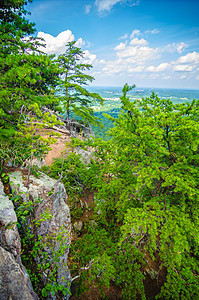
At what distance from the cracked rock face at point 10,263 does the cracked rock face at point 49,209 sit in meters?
0.65

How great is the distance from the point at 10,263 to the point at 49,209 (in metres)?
2.02

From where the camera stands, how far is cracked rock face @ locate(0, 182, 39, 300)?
8.01ft

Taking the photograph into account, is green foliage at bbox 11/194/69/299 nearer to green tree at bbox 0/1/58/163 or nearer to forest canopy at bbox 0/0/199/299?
forest canopy at bbox 0/0/199/299

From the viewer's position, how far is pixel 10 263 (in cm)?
264

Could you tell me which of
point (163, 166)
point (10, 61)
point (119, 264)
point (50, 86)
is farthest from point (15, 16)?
point (119, 264)

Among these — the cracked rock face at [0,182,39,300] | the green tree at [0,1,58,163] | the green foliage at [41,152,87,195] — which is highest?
the green tree at [0,1,58,163]

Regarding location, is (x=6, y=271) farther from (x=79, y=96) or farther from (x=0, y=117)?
(x=79, y=96)

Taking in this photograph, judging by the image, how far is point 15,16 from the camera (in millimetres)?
9133

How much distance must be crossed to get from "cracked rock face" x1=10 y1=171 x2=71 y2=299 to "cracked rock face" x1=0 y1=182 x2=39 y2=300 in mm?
650

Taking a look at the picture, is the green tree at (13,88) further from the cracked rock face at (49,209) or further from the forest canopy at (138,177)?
the cracked rock face at (49,209)

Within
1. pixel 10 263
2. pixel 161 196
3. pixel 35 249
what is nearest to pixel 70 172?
pixel 35 249

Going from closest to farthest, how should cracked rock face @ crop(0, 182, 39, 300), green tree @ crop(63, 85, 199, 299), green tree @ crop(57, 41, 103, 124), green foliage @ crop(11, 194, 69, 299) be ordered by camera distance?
cracked rock face @ crop(0, 182, 39, 300) < green foliage @ crop(11, 194, 69, 299) < green tree @ crop(63, 85, 199, 299) < green tree @ crop(57, 41, 103, 124)

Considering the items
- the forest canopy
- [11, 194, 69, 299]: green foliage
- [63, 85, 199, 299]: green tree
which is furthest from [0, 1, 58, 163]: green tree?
[63, 85, 199, 299]: green tree

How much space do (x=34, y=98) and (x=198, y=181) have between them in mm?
6658
